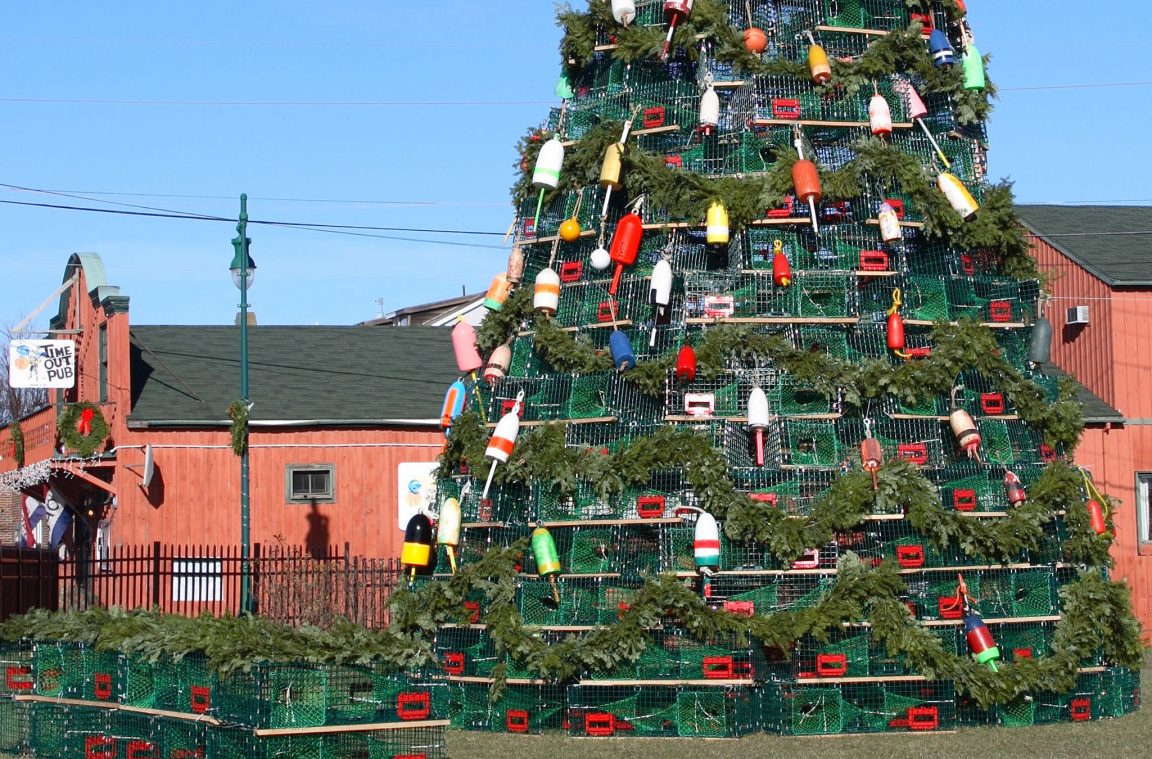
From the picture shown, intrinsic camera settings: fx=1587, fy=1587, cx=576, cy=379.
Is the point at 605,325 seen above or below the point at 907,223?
below

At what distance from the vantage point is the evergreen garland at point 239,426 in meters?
27.6

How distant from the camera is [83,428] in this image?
31688 millimetres

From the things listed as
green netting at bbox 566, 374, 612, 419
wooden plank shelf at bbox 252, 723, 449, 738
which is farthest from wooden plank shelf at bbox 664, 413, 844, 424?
wooden plank shelf at bbox 252, 723, 449, 738

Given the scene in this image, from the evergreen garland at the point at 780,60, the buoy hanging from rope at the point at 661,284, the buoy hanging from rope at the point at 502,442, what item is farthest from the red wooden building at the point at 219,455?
the buoy hanging from rope at the point at 661,284

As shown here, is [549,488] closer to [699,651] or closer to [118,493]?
[699,651]

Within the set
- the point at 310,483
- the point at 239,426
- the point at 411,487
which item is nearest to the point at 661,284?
the point at 239,426

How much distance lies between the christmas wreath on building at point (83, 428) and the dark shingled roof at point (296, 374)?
0.92 meters

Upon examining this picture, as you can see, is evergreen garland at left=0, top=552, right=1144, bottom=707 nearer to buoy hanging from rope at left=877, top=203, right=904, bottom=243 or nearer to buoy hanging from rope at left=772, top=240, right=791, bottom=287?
buoy hanging from rope at left=772, top=240, right=791, bottom=287

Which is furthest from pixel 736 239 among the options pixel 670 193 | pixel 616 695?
pixel 616 695

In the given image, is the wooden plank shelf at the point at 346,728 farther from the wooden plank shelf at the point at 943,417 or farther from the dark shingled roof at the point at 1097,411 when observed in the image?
the dark shingled roof at the point at 1097,411

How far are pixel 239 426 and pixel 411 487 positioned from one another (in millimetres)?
4691

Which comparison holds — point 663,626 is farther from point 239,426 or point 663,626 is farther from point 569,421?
point 239,426

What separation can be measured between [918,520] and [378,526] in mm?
17163

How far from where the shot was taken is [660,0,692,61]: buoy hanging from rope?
17.5 metres
